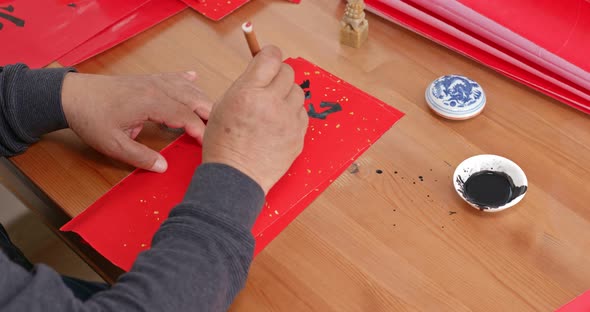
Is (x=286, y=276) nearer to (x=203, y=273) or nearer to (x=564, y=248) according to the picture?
(x=203, y=273)

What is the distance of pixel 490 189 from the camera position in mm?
751

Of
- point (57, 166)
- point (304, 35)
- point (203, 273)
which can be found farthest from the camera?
point (304, 35)

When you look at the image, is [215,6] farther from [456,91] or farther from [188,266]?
[188,266]

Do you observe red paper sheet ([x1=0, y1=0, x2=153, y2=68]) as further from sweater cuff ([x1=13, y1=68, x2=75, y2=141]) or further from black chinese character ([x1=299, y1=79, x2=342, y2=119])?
black chinese character ([x1=299, y1=79, x2=342, y2=119])

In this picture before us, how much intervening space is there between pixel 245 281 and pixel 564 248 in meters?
0.42

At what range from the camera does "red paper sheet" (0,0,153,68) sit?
1.01 metres

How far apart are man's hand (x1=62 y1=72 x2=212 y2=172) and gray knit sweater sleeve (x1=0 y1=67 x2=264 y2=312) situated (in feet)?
0.49

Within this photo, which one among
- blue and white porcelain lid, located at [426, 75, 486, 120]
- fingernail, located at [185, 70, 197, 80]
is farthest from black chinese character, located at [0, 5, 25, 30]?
blue and white porcelain lid, located at [426, 75, 486, 120]

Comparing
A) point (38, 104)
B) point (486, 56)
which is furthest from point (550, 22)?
point (38, 104)

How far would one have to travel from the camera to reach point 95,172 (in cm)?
85

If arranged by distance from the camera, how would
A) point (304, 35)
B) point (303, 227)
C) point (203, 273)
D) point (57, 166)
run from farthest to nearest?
point (304, 35) → point (57, 166) → point (303, 227) → point (203, 273)

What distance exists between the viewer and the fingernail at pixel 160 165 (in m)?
0.82

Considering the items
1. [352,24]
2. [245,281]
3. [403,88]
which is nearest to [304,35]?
[352,24]

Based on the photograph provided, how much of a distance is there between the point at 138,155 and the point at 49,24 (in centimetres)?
44
